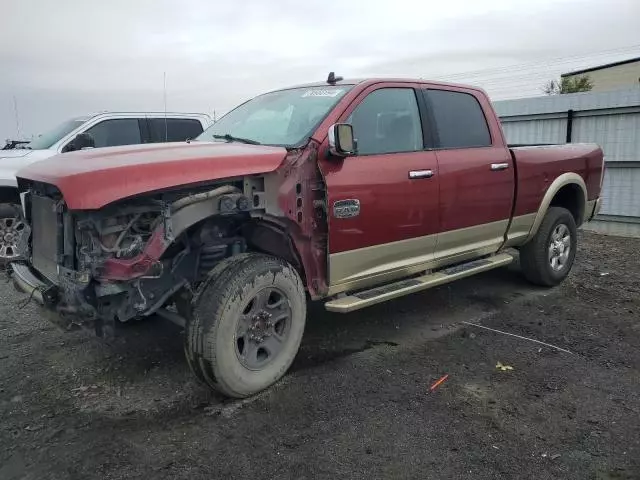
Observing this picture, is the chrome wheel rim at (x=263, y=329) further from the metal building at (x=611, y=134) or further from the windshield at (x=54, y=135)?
the metal building at (x=611, y=134)

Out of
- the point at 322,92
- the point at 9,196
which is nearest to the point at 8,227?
the point at 9,196

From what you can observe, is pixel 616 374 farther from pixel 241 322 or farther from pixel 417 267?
pixel 241 322

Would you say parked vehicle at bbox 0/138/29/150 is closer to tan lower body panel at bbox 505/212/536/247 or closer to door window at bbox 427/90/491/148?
door window at bbox 427/90/491/148

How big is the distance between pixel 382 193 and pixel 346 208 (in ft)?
1.21

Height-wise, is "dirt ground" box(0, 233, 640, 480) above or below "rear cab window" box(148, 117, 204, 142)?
below

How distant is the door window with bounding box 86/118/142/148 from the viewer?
322 inches

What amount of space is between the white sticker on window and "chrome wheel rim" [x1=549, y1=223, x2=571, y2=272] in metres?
3.20

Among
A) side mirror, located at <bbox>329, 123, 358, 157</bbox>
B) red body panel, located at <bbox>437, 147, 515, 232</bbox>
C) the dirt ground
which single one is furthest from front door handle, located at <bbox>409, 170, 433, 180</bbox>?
the dirt ground

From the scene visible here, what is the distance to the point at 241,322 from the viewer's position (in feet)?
11.8

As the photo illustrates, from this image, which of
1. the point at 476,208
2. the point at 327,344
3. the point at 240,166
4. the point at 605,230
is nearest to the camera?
the point at 240,166

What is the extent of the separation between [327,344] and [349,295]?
0.56 m

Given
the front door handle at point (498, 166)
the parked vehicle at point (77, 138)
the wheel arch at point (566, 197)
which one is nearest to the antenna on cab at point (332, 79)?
the front door handle at point (498, 166)

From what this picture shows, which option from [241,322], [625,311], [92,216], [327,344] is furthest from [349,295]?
[625,311]

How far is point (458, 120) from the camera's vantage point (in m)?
5.09
